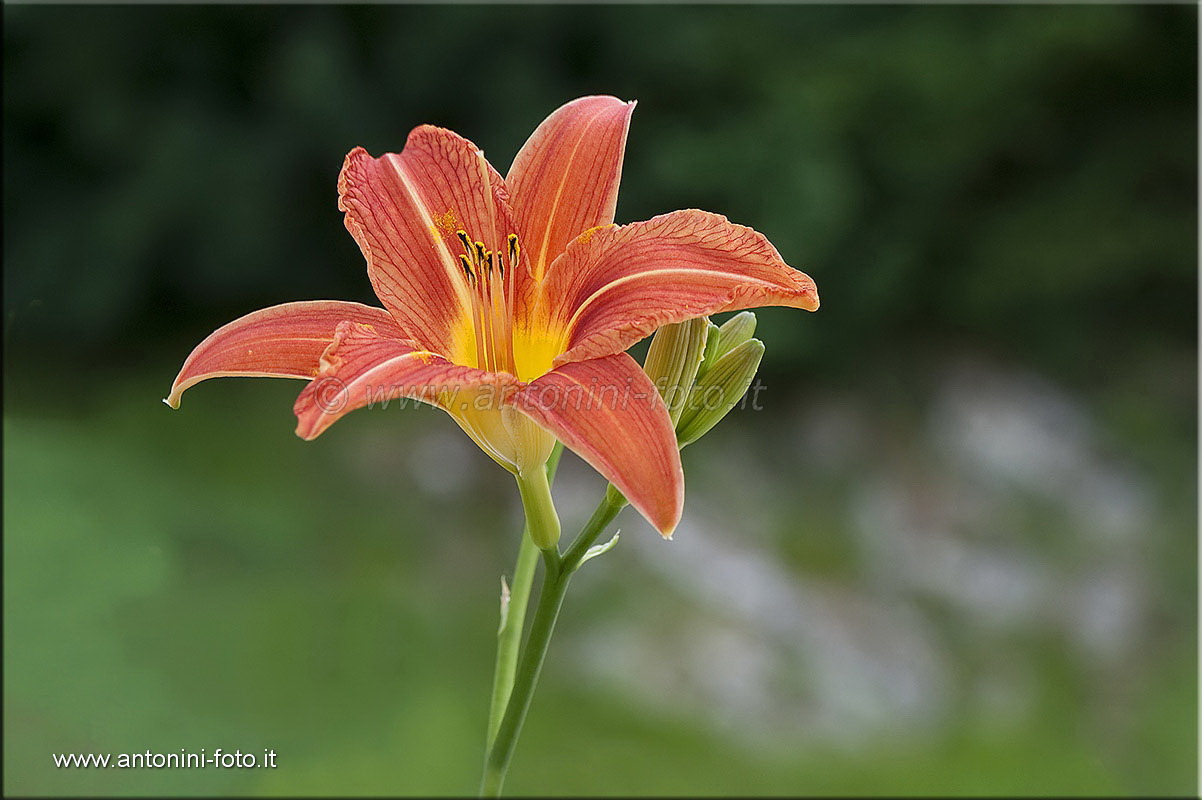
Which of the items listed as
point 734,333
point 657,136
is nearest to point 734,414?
point 657,136

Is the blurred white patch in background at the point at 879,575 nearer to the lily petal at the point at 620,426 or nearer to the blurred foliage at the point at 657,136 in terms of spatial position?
the blurred foliage at the point at 657,136

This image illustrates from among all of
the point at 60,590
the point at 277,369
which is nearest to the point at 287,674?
the point at 60,590

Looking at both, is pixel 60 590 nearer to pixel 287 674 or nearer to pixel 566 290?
pixel 287 674

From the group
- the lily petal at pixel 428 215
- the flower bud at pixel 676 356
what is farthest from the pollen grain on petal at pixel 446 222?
the flower bud at pixel 676 356

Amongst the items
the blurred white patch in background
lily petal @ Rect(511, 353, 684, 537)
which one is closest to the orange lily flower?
lily petal @ Rect(511, 353, 684, 537)

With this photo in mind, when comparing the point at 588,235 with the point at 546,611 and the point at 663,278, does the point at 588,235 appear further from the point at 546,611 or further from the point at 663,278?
the point at 546,611

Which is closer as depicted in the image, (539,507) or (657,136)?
(539,507)
